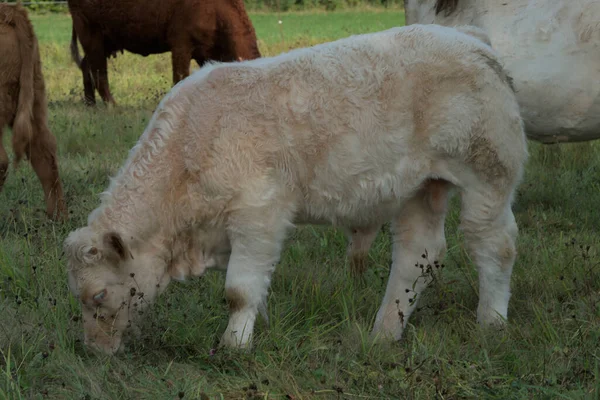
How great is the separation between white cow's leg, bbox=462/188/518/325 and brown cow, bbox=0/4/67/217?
3019 millimetres

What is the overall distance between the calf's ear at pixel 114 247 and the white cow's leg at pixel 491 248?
1607 mm

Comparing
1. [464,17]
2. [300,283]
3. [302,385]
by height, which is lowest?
[300,283]

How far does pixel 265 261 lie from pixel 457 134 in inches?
41.1

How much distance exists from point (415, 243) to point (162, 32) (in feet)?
26.6

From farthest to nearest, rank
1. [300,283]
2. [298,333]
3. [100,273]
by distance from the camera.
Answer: [300,283] < [298,333] < [100,273]

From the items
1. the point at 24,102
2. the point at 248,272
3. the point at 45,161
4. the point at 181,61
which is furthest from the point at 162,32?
the point at 248,272

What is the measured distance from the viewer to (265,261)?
408 centimetres

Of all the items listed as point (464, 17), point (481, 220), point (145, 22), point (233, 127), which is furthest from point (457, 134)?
point (145, 22)

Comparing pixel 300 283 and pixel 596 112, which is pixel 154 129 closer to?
pixel 300 283

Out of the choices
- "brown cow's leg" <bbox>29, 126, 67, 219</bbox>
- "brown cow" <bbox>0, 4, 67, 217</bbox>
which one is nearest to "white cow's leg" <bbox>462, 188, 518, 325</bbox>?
"brown cow" <bbox>0, 4, 67, 217</bbox>

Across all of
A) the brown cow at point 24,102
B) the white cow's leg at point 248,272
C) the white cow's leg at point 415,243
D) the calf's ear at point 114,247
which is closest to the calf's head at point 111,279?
the calf's ear at point 114,247

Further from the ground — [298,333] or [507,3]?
[507,3]

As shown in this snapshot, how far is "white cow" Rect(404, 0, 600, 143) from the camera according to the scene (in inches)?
220

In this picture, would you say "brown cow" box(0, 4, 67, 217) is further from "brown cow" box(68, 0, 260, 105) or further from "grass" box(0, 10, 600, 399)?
"brown cow" box(68, 0, 260, 105)
